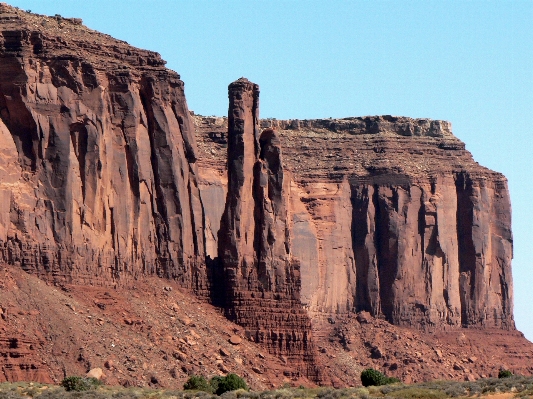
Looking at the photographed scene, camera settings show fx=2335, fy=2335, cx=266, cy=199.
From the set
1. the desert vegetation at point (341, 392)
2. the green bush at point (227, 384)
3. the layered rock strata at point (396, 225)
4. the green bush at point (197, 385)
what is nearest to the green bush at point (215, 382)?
the green bush at point (227, 384)

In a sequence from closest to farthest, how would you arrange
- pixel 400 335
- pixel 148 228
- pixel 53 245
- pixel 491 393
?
pixel 491 393, pixel 53 245, pixel 148 228, pixel 400 335

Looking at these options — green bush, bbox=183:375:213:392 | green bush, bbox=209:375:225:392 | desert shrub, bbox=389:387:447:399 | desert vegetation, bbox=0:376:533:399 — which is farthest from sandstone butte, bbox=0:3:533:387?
desert shrub, bbox=389:387:447:399

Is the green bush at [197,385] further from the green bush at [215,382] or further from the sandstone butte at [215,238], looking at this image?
the sandstone butte at [215,238]

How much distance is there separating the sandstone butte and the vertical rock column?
0.33ft

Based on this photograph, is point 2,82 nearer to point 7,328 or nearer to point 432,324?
point 7,328

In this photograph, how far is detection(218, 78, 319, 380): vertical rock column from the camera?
11631 cm

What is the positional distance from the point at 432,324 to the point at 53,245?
153ft

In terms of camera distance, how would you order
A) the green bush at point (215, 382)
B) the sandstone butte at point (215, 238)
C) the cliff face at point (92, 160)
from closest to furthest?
the green bush at point (215, 382) < the sandstone butte at point (215, 238) < the cliff face at point (92, 160)

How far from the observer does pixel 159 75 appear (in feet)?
375

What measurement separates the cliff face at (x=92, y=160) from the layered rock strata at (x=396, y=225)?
27.3 meters

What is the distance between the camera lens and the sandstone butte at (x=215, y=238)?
4082 inches

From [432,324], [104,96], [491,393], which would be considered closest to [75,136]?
[104,96]

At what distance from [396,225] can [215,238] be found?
58.4 feet

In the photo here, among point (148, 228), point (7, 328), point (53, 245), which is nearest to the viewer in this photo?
point (7, 328)
